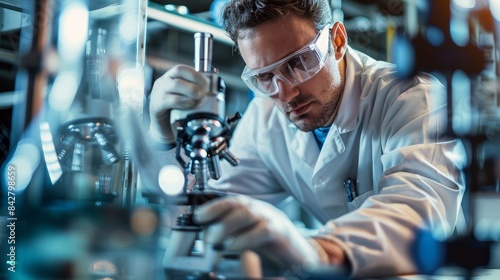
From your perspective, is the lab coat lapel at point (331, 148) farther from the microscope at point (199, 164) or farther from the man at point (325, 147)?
the microscope at point (199, 164)

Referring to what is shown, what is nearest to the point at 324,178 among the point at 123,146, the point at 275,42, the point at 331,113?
the point at 331,113

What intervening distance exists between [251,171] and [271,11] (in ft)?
2.70

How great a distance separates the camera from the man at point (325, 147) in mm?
1025

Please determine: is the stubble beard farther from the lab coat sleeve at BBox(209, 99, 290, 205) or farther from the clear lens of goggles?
the lab coat sleeve at BBox(209, 99, 290, 205)

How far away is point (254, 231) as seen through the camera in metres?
0.95

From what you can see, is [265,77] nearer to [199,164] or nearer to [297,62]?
[297,62]

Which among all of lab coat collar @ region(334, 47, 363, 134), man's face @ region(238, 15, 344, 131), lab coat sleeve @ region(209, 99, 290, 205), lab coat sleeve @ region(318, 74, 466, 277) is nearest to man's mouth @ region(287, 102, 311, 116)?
man's face @ region(238, 15, 344, 131)

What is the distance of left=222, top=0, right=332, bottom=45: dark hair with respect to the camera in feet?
5.59

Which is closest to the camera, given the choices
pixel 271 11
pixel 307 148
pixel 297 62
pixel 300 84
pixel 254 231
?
pixel 254 231

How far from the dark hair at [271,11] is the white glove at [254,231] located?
2.84 feet

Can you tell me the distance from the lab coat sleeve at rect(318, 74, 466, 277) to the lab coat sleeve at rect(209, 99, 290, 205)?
69 cm

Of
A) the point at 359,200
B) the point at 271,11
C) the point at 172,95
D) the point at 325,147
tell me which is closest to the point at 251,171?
the point at 325,147

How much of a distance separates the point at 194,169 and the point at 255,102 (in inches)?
48.5

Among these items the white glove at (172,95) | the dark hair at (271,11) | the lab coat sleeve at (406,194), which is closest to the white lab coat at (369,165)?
the lab coat sleeve at (406,194)
